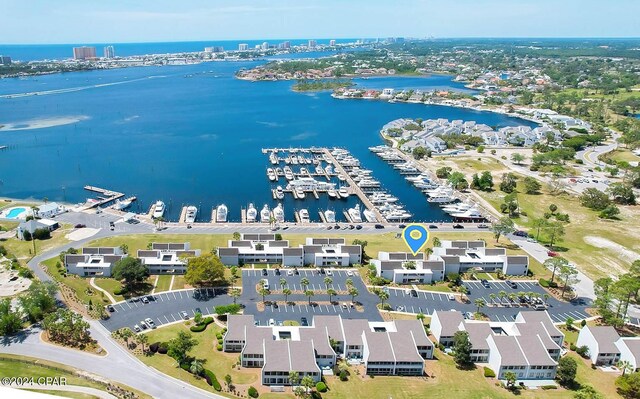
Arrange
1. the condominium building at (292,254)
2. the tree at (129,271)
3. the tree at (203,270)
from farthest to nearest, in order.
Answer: the condominium building at (292,254) → the tree at (203,270) → the tree at (129,271)

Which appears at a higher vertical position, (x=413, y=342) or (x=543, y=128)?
(x=543, y=128)

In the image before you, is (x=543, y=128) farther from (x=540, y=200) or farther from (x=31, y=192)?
(x=31, y=192)

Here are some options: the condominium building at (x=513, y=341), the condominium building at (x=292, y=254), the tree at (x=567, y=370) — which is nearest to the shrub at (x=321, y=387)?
the condominium building at (x=513, y=341)

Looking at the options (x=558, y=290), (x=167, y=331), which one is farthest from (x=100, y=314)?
(x=558, y=290)

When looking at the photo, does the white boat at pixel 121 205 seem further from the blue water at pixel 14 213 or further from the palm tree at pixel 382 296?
the palm tree at pixel 382 296

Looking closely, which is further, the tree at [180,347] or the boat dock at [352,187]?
the boat dock at [352,187]

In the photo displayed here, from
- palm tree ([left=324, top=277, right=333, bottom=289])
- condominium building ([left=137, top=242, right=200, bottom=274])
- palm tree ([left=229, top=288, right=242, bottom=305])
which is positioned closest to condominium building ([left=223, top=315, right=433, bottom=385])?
palm tree ([left=229, top=288, right=242, bottom=305])
